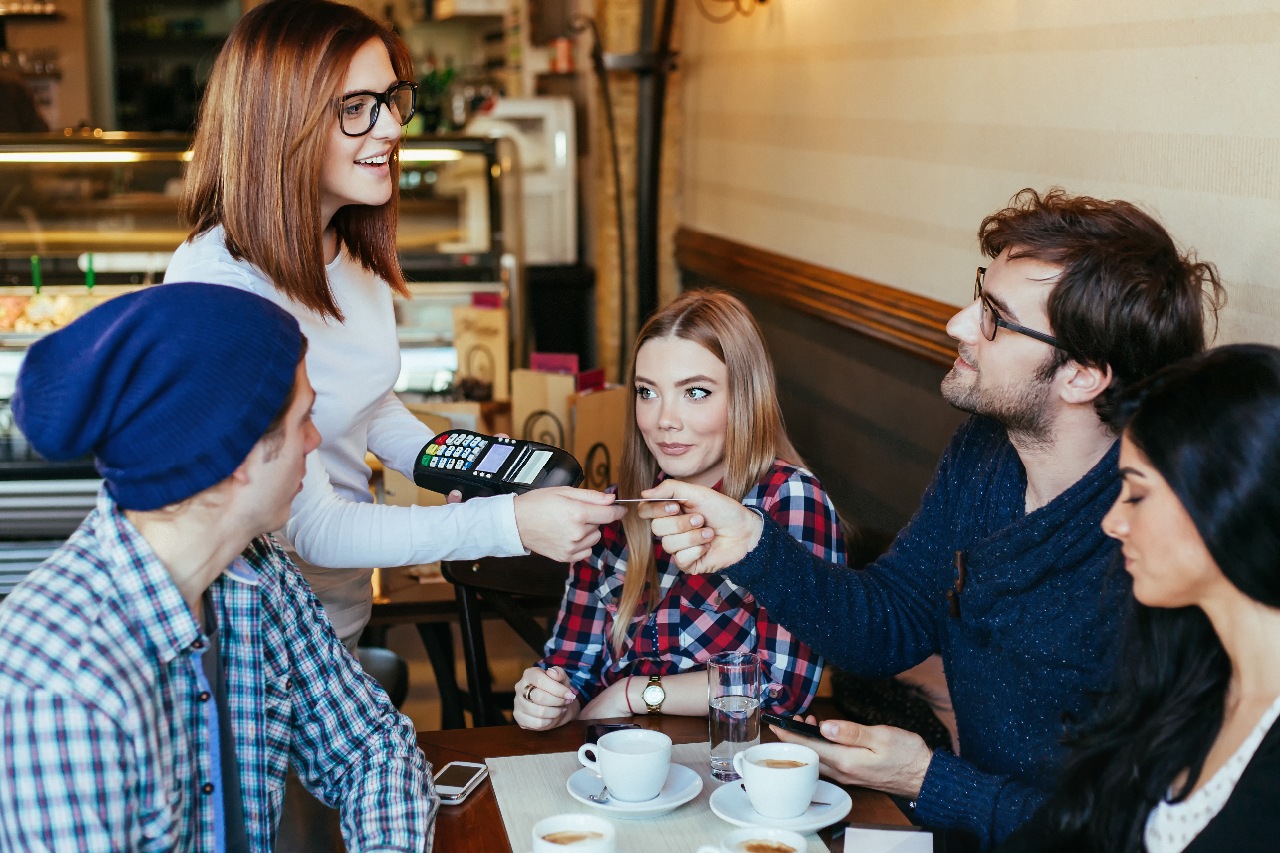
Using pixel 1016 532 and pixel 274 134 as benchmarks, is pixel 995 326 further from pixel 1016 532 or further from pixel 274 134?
pixel 274 134

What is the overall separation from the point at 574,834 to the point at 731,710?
0.96 ft

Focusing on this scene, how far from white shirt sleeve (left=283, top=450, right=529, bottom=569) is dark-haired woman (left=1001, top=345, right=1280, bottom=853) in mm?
789

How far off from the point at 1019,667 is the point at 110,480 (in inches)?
43.5

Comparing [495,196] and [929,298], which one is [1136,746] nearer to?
[929,298]

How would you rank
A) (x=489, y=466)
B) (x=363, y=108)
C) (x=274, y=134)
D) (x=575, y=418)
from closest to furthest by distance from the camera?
(x=274, y=134), (x=363, y=108), (x=489, y=466), (x=575, y=418)

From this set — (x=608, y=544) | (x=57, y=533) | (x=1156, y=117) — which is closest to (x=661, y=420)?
(x=608, y=544)

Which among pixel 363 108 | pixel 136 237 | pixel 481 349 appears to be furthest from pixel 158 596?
pixel 136 237

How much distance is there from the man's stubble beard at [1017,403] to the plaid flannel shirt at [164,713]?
858 millimetres

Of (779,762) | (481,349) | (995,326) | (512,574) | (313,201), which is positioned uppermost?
(313,201)

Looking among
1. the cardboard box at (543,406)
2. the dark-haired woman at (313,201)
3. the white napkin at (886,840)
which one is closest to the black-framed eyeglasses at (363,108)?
the dark-haired woman at (313,201)

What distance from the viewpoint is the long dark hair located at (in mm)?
976

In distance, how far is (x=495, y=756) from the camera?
1.47 metres

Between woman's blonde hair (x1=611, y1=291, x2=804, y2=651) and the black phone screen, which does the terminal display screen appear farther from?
the black phone screen

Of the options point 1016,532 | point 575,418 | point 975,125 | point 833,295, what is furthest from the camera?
point 833,295
